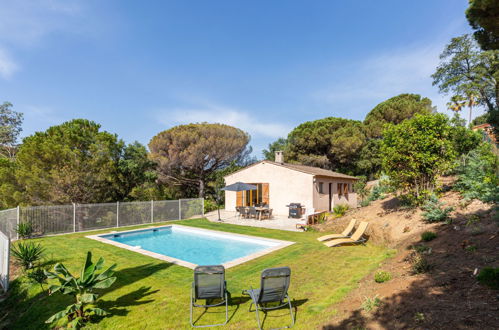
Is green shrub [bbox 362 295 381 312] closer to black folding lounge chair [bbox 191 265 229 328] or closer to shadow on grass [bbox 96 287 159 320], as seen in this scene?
black folding lounge chair [bbox 191 265 229 328]

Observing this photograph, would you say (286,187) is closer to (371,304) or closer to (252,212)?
(252,212)

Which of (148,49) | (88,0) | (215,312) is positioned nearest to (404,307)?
(215,312)

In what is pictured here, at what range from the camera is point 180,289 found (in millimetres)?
5840

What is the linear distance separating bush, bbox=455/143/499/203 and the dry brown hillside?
0.70 metres

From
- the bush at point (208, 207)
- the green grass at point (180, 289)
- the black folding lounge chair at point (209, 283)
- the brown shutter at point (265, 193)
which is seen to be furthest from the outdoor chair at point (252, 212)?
the black folding lounge chair at point (209, 283)

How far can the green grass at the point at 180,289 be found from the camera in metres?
4.50

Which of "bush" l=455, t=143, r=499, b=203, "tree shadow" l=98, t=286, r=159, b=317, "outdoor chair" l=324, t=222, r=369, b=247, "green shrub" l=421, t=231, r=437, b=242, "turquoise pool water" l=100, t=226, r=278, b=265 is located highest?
"bush" l=455, t=143, r=499, b=203

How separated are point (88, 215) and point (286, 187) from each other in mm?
12629

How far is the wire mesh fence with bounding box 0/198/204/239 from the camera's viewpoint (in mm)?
11633

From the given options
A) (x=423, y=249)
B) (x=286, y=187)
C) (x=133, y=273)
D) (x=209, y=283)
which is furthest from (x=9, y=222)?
(x=423, y=249)

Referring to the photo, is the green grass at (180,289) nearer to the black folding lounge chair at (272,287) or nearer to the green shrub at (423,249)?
the black folding lounge chair at (272,287)

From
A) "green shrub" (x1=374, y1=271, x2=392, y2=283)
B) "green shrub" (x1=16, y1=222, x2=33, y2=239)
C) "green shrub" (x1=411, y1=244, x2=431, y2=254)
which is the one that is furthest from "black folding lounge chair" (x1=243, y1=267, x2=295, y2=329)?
"green shrub" (x1=16, y1=222, x2=33, y2=239)

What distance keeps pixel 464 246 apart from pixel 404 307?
3.31m

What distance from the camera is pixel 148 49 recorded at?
1593 cm
